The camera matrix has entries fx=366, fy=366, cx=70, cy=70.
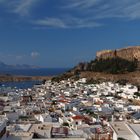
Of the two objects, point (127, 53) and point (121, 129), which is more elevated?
point (127, 53)

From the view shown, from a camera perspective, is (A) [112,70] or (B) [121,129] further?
(A) [112,70]

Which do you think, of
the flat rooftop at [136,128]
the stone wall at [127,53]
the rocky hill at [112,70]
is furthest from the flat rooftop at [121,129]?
the stone wall at [127,53]

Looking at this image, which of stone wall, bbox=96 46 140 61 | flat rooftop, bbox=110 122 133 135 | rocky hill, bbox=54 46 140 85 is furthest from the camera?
stone wall, bbox=96 46 140 61

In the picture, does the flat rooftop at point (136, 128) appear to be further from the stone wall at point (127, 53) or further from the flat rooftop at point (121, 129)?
the stone wall at point (127, 53)

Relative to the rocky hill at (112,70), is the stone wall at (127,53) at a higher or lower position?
higher

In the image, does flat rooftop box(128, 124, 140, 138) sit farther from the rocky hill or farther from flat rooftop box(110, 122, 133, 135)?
the rocky hill

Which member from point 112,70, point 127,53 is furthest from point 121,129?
point 127,53

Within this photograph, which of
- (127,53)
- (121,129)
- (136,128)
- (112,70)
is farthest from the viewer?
(127,53)

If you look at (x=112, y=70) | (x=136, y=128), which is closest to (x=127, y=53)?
(x=112, y=70)

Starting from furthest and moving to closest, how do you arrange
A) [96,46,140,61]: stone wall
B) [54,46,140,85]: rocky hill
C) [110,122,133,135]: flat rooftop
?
1. [96,46,140,61]: stone wall
2. [54,46,140,85]: rocky hill
3. [110,122,133,135]: flat rooftop

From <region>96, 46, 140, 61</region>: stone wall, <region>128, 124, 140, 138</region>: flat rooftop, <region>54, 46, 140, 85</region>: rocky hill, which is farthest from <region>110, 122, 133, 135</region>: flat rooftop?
<region>96, 46, 140, 61</region>: stone wall

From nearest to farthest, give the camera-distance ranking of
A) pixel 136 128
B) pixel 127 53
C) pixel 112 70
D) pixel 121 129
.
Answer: pixel 121 129
pixel 136 128
pixel 112 70
pixel 127 53

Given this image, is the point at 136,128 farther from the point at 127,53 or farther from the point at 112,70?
the point at 127,53

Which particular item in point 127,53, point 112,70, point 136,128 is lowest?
point 136,128
